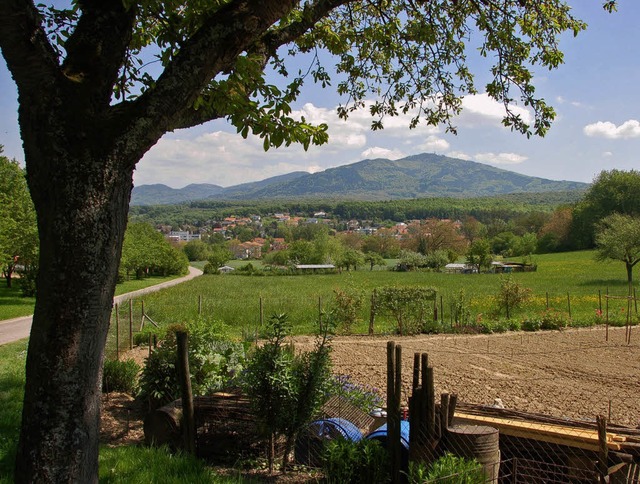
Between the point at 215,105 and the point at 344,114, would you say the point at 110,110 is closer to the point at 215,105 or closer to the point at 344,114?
the point at 215,105

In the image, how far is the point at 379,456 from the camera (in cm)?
462

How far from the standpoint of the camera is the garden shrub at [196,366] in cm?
692

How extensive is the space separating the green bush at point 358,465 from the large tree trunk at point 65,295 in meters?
2.32

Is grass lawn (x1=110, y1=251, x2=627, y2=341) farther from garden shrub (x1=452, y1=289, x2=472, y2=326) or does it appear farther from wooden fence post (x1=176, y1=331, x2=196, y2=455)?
wooden fence post (x1=176, y1=331, x2=196, y2=455)

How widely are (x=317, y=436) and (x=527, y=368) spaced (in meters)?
7.84

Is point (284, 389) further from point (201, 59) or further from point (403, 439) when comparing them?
point (201, 59)

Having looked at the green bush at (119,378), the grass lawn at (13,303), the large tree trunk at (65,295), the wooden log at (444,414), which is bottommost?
the grass lawn at (13,303)

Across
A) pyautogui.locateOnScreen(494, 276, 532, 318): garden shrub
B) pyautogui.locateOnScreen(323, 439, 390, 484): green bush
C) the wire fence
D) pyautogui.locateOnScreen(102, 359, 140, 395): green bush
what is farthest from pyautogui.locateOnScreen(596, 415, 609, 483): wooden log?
pyautogui.locateOnScreen(494, 276, 532, 318): garden shrub

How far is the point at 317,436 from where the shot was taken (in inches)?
218

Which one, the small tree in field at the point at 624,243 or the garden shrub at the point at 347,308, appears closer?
the garden shrub at the point at 347,308

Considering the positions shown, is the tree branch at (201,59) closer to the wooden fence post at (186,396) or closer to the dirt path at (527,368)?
the wooden fence post at (186,396)

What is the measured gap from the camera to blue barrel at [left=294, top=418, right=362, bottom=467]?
18.1 feet

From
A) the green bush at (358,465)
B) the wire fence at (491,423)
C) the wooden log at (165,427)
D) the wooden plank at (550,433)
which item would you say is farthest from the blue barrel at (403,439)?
the wooden log at (165,427)

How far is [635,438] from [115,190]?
4.91m
